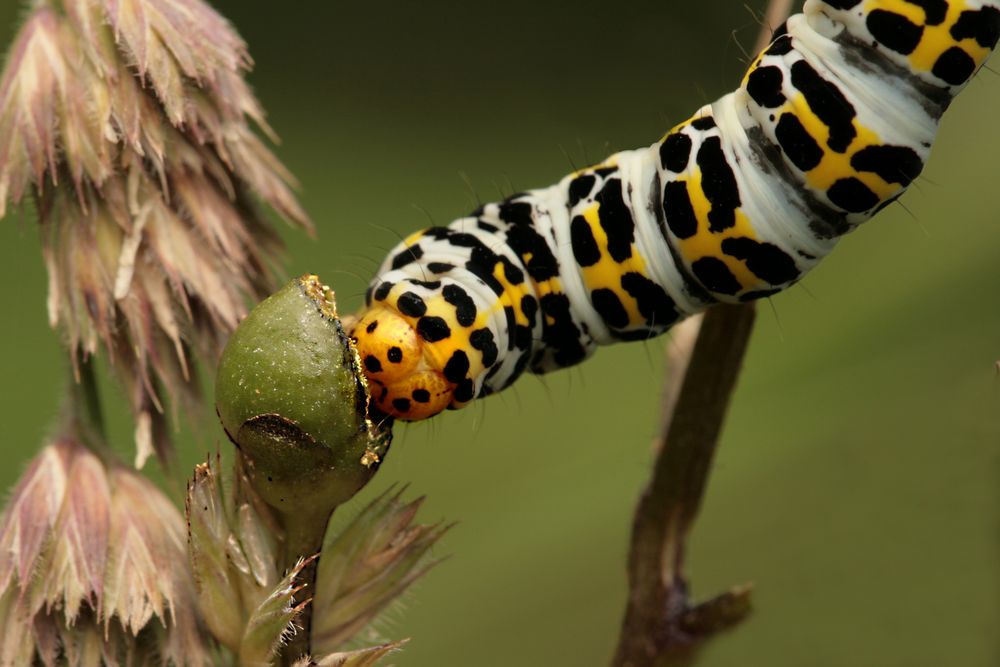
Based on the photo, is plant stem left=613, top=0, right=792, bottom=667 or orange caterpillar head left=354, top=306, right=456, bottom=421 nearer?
orange caterpillar head left=354, top=306, right=456, bottom=421

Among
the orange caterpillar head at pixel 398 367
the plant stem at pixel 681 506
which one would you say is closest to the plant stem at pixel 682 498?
the plant stem at pixel 681 506

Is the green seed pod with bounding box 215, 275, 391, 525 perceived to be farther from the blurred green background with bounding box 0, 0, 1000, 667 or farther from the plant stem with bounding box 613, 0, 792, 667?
the plant stem with bounding box 613, 0, 792, 667

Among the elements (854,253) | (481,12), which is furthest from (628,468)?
(481,12)

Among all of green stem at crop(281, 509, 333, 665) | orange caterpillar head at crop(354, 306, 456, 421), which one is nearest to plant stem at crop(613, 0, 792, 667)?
orange caterpillar head at crop(354, 306, 456, 421)

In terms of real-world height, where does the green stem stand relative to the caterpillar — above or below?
below

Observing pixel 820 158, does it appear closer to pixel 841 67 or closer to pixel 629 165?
pixel 841 67

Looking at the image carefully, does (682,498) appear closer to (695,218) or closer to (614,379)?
(695,218)
